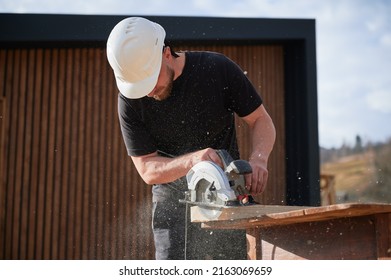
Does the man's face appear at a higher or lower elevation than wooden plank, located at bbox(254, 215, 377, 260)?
higher

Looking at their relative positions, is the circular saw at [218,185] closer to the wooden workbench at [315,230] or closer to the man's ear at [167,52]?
the wooden workbench at [315,230]

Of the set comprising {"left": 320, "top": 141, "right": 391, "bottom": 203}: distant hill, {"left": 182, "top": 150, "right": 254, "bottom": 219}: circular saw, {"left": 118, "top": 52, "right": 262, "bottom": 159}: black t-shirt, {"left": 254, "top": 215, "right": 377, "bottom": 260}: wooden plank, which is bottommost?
{"left": 254, "top": 215, "right": 377, "bottom": 260}: wooden plank

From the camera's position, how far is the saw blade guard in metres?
1.98

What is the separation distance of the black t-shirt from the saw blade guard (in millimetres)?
432

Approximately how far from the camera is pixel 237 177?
208 centimetres

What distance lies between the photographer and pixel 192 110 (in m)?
2.54

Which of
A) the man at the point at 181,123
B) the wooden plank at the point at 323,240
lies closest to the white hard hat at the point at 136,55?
the man at the point at 181,123

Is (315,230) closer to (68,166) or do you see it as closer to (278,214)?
(278,214)

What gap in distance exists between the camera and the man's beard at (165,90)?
2.50 meters

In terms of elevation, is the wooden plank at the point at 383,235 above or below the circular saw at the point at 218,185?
below

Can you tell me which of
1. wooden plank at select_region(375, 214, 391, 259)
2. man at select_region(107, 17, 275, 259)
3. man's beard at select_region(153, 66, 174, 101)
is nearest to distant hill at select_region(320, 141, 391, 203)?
man at select_region(107, 17, 275, 259)

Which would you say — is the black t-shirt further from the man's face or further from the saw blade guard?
the saw blade guard
